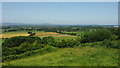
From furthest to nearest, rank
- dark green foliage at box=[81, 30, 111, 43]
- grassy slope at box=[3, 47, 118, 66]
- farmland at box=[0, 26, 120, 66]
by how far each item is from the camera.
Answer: dark green foliage at box=[81, 30, 111, 43], farmland at box=[0, 26, 120, 66], grassy slope at box=[3, 47, 118, 66]

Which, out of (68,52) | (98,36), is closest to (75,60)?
(68,52)

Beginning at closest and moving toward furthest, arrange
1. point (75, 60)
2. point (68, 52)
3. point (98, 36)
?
point (75, 60) → point (68, 52) → point (98, 36)

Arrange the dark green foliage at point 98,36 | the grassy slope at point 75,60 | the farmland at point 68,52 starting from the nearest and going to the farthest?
the grassy slope at point 75,60 → the farmland at point 68,52 → the dark green foliage at point 98,36

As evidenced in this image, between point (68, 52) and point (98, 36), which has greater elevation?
point (98, 36)

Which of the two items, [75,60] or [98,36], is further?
[98,36]

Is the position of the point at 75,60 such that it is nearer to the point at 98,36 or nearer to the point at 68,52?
the point at 68,52

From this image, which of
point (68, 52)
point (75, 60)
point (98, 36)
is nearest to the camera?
point (75, 60)

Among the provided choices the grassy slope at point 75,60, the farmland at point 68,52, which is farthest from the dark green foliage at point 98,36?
the grassy slope at point 75,60

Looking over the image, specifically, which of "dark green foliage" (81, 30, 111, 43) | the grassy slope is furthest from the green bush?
the grassy slope

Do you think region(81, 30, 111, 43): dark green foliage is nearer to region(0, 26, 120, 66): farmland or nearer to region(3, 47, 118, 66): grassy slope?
region(0, 26, 120, 66): farmland

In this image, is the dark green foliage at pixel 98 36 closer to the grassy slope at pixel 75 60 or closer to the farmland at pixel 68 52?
the farmland at pixel 68 52

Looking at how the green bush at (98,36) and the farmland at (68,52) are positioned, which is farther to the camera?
the green bush at (98,36)
